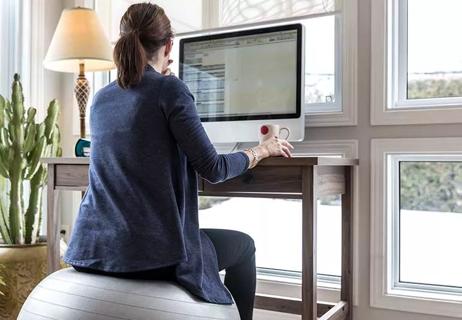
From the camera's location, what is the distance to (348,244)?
2041mm

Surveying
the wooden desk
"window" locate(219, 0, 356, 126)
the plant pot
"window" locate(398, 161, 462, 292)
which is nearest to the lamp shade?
the wooden desk

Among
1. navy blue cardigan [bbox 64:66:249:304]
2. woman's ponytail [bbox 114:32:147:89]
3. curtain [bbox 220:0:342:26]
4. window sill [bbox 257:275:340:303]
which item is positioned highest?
curtain [bbox 220:0:342:26]

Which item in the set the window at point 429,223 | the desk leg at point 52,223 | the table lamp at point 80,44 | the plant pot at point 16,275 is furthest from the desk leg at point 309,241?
the plant pot at point 16,275

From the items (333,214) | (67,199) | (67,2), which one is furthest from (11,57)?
(333,214)

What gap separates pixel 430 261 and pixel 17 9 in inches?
94.4

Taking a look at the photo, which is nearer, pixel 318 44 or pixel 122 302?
pixel 122 302

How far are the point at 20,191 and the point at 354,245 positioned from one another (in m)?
1.54

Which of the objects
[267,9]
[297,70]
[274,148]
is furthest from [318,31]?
[274,148]

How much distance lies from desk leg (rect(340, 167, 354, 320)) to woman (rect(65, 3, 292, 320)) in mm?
710

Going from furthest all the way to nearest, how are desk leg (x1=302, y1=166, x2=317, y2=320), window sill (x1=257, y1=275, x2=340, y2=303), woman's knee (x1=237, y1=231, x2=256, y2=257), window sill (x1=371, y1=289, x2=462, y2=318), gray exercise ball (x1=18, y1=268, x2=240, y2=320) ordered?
window sill (x1=257, y1=275, x2=340, y2=303), window sill (x1=371, y1=289, x2=462, y2=318), woman's knee (x1=237, y1=231, x2=256, y2=257), desk leg (x1=302, y1=166, x2=317, y2=320), gray exercise ball (x1=18, y1=268, x2=240, y2=320)

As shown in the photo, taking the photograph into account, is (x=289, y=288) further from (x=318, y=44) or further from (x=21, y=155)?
(x=21, y=155)

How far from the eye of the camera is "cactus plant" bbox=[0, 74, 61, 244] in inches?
93.8

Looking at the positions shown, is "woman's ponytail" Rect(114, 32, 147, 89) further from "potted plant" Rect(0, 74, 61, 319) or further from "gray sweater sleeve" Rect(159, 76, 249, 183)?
"potted plant" Rect(0, 74, 61, 319)

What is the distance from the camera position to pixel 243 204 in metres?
2.55
